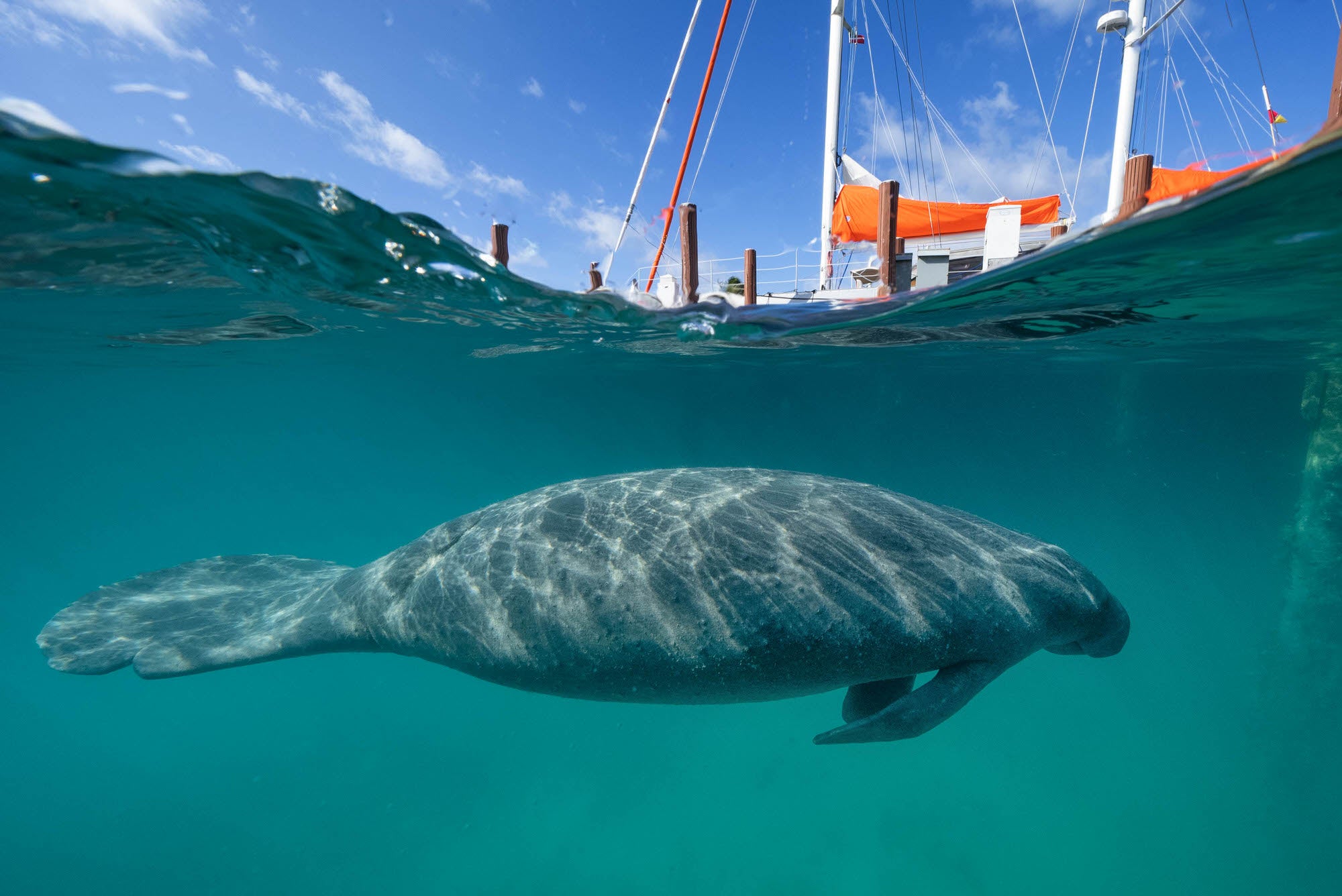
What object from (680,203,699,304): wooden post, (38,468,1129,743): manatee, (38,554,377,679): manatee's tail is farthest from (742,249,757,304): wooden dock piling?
(38,554,377,679): manatee's tail

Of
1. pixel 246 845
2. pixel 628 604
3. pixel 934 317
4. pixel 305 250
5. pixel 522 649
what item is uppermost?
pixel 305 250

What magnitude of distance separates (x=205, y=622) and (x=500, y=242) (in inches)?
215

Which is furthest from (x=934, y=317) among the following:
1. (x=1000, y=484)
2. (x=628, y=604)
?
(x=1000, y=484)

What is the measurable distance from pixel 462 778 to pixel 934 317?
1092cm

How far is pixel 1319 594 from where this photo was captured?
15.6 meters

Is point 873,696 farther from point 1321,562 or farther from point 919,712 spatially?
point 1321,562

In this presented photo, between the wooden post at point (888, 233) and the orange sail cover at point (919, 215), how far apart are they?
516 centimetres

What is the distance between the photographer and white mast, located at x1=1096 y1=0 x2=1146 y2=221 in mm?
12289

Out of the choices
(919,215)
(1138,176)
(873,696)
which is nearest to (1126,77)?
(919,215)

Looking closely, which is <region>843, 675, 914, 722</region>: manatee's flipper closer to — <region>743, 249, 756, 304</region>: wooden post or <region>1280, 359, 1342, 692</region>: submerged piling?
<region>743, 249, 756, 304</region>: wooden post

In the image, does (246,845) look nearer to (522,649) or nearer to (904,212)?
(522,649)

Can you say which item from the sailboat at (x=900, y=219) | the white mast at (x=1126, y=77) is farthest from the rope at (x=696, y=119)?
the white mast at (x=1126, y=77)

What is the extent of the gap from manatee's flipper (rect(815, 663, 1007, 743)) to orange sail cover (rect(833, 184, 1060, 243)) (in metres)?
11.4

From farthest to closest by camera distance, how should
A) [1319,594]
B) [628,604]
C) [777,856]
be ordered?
1. [1319,594]
2. [777,856]
3. [628,604]
